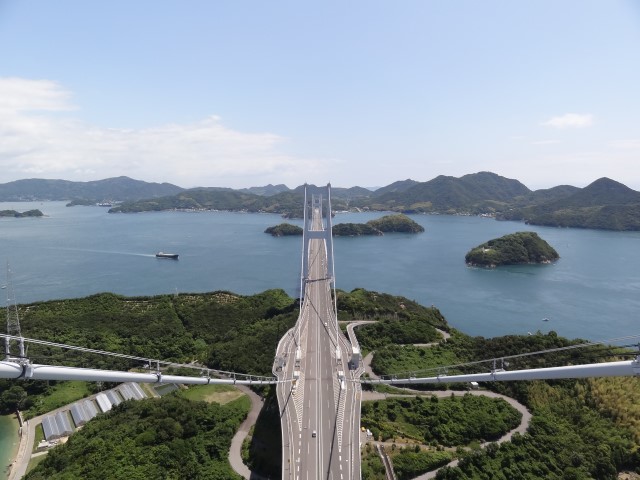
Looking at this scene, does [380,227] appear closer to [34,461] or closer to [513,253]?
[513,253]

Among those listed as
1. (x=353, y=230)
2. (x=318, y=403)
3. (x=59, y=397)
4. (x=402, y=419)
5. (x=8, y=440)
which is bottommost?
(x=8, y=440)

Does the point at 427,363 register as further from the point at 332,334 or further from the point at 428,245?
the point at 428,245

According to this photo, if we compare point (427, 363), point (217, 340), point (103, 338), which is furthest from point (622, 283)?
point (103, 338)

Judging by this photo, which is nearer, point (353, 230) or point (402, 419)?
point (402, 419)

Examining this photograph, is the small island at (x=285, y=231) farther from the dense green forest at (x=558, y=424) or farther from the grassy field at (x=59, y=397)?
the dense green forest at (x=558, y=424)

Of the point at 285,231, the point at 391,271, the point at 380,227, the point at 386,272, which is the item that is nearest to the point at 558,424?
the point at 386,272

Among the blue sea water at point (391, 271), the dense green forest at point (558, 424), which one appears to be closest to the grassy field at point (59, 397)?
the dense green forest at point (558, 424)

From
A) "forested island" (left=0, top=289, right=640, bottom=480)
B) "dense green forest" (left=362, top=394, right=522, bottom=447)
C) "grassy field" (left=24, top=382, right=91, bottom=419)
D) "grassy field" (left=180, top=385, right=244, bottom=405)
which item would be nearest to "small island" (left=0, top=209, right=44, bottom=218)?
"forested island" (left=0, top=289, right=640, bottom=480)
